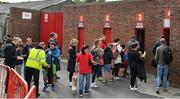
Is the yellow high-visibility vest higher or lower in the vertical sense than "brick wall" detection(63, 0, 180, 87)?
lower

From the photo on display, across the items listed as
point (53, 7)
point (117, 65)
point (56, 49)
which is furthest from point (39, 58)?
point (53, 7)

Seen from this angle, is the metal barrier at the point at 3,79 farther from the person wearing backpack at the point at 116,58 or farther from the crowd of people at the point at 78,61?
the person wearing backpack at the point at 116,58

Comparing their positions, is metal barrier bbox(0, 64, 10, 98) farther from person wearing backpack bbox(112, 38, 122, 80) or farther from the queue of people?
person wearing backpack bbox(112, 38, 122, 80)

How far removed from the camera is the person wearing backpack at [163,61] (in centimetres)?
1567

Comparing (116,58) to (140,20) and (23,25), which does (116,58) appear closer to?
(140,20)

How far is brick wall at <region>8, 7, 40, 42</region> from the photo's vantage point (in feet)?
112

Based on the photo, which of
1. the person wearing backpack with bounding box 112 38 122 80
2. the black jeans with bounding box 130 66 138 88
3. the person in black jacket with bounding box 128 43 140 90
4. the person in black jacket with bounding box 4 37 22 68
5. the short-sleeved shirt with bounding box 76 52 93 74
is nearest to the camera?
the person in black jacket with bounding box 4 37 22 68

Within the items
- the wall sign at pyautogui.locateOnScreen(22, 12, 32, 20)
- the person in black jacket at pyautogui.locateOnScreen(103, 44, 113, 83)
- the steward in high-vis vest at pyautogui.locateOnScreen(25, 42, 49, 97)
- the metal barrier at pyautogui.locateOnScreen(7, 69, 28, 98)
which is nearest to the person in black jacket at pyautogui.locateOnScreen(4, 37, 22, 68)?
the steward in high-vis vest at pyautogui.locateOnScreen(25, 42, 49, 97)

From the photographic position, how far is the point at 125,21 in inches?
949

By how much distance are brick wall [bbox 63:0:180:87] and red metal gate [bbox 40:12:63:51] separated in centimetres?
126

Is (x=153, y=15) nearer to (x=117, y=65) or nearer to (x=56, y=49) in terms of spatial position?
(x=117, y=65)

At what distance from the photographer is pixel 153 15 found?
21500mm

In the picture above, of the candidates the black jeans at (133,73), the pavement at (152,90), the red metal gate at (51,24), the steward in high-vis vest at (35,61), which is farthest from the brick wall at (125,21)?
the steward in high-vis vest at (35,61)

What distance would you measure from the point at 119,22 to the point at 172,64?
7.68 meters
